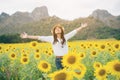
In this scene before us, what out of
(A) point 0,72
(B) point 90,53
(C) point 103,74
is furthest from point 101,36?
(C) point 103,74

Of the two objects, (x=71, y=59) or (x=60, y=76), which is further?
(x=71, y=59)

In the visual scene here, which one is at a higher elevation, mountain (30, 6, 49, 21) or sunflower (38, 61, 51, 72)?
mountain (30, 6, 49, 21)

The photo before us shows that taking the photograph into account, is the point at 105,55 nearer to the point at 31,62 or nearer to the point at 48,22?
the point at 31,62

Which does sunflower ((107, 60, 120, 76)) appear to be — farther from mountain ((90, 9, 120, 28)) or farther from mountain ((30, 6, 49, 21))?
mountain ((30, 6, 49, 21))

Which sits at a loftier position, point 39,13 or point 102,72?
point 39,13

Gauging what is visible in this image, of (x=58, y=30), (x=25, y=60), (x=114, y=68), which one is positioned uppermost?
(x=58, y=30)

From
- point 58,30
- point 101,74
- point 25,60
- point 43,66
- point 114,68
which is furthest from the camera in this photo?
point 25,60

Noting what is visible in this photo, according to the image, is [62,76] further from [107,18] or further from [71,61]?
[107,18]

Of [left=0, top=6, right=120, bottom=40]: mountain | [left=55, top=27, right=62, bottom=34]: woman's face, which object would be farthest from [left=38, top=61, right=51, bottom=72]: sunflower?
[left=0, top=6, right=120, bottom=40]: mountain

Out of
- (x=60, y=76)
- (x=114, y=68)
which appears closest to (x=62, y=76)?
(x=60, y=76)

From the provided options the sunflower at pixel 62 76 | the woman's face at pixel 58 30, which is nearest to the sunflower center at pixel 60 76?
the sunflower at pixel 62 76

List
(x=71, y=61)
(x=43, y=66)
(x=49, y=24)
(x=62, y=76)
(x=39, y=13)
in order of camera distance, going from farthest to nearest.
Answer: (x=39, y=13) < (x=49, y=24) < (x=43, y=66) < (x=71, y=61) < (x=62, y=76)

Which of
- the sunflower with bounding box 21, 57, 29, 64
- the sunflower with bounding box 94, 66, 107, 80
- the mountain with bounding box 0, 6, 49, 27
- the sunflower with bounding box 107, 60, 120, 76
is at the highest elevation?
the mountain with bounding box 0, 6, 49, 27

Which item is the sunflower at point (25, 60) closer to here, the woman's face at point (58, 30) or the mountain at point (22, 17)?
the woman's face at point (58, 30)
